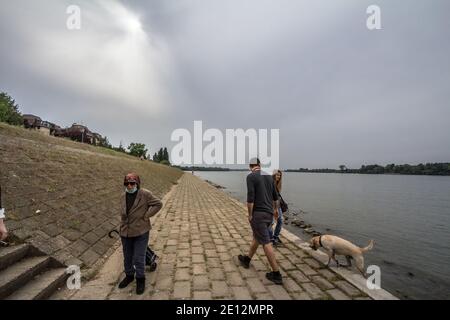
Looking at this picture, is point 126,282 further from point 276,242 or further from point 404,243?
point 404,243

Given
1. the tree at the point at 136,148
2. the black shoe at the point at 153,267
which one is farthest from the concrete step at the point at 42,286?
the tree at the point at 136,148

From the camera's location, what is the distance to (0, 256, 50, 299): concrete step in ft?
9.43

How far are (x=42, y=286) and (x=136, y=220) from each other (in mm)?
1562

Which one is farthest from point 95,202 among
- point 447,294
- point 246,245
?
point 447,294

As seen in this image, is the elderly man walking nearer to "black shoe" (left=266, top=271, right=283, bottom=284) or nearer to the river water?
"black shoe" (left=266, top=271, right=283, bottom=284)

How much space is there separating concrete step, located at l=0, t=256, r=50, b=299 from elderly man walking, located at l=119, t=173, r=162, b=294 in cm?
130

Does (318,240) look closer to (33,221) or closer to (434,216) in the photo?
(33,221)

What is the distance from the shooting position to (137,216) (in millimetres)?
3438

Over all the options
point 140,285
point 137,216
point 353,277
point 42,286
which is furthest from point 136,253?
point 353,277

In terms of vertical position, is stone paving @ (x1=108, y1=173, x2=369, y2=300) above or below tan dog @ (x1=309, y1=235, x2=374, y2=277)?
below

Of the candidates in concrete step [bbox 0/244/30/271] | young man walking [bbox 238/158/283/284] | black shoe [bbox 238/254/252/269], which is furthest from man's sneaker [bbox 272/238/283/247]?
concrete step [bbox 0/244/30/271]

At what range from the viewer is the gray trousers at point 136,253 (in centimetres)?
345

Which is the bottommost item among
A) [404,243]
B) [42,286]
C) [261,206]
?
[404,243]
